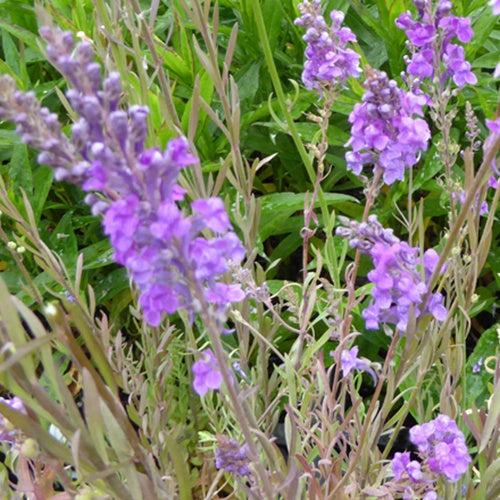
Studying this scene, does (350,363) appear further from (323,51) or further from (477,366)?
(477,366)

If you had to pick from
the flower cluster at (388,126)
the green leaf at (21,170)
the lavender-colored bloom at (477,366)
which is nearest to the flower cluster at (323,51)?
the flower cluster at (388,126)

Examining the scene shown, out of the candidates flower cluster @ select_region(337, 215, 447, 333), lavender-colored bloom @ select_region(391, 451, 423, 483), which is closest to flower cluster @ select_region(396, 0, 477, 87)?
flower cluster @ select_region(337, 215, 447, 333)

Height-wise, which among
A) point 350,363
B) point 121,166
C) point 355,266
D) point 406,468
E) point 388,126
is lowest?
point 406,468

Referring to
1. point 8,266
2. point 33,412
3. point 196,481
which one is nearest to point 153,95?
point 8,266

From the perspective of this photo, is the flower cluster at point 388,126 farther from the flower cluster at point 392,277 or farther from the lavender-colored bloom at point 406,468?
the lavender-colored bloom at point 406,468

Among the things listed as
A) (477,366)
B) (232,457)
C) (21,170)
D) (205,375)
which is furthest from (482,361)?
(21,170)

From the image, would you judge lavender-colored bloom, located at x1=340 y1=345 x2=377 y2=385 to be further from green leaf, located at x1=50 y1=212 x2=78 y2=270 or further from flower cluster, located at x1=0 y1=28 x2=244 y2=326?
green leaf, located at x1=50 y1=212 x2=78 y2=270
